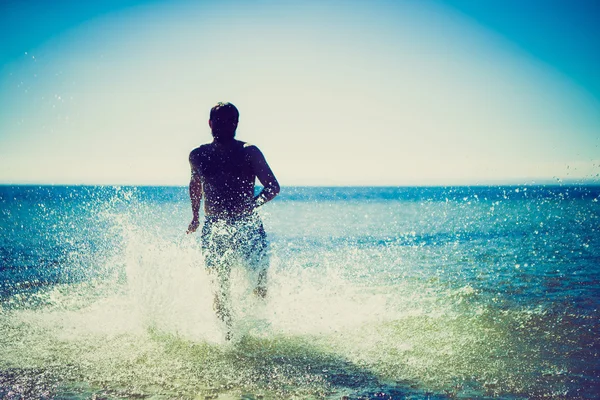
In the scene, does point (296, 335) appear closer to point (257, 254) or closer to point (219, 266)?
point (257, 254)

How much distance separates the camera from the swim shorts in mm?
4004

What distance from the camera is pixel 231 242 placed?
4.00 m

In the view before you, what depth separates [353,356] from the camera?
370cm

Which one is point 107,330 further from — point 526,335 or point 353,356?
point 526,335

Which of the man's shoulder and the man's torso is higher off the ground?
the man's shoulder

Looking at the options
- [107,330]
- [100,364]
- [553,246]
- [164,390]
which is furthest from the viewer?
[553,246]

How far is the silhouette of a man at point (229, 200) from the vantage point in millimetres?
4020

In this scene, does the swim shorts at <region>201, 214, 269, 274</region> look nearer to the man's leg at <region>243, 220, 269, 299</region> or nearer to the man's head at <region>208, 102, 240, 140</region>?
the man's leg at <region>243, 220, 269, 299</region>

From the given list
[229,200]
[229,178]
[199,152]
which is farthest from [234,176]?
[199,152]

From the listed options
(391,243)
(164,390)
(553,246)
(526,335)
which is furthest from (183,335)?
(553,246)

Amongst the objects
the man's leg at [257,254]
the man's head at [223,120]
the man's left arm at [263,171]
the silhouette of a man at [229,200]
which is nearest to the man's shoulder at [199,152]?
the silhouette of a man at [229,200]

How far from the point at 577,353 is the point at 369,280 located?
14.0ft

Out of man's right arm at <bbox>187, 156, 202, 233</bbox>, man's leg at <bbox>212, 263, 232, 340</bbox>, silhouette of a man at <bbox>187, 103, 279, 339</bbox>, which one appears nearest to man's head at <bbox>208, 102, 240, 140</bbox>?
silhouette of a man at <bbox>187, 103, 279, 339</bbox>

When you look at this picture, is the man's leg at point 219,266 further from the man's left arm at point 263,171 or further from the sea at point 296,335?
the man's left arm at point 263,171
